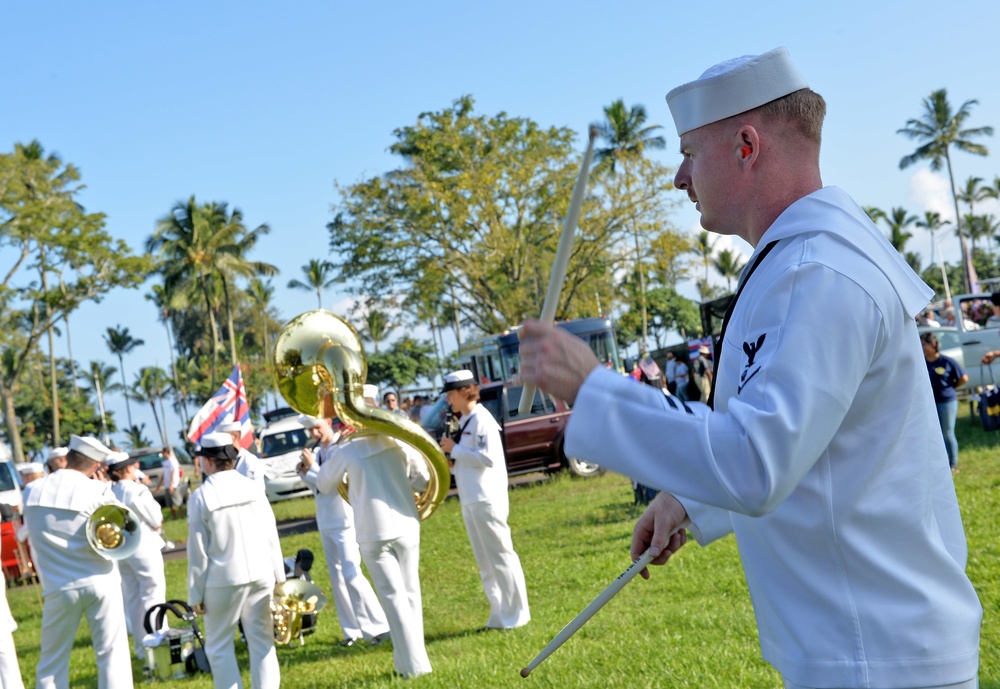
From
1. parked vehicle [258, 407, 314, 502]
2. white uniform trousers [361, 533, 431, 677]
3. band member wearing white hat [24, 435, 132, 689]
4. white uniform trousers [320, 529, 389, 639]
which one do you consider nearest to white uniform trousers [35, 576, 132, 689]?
band member wearing white hat [24, 435, 132, 689]

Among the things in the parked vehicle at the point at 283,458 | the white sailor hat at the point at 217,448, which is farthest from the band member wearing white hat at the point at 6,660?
the parked vehicle at the point at 283,458

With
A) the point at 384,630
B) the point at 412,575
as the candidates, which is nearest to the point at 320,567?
the point at 384,630

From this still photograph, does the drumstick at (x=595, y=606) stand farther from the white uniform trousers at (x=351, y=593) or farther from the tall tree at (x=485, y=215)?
the tall tree at (x=485, y=215)

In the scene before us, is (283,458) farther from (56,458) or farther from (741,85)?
(741,85)

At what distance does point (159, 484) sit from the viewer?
101ft

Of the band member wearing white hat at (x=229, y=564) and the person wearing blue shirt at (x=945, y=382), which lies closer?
the band member wearing white hat at (x=229, y=564)

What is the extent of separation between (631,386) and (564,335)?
0.50ft

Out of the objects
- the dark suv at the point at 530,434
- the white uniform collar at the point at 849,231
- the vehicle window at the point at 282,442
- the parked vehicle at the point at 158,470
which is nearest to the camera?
the white uniform collar at the point at 849,231

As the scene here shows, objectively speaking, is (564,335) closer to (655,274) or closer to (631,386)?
(631,386)

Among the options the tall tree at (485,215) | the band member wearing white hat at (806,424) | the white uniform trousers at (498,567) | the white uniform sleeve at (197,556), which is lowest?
the white uniform trousers at (498,567)

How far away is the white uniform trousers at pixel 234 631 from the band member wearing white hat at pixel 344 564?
2167mm

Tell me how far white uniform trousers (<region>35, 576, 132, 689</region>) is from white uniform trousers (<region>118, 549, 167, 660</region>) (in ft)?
8.01

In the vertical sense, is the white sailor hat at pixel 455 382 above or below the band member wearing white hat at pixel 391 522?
above

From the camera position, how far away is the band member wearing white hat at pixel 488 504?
8.63m
